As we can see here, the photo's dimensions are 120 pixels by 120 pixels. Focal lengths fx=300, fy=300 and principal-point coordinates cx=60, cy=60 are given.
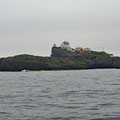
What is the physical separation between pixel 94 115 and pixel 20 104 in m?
11.5

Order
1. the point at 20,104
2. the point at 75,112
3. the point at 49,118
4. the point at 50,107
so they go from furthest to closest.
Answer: the point at 20,104, the point at 50,107, the point at 75,112, the point at 49,118

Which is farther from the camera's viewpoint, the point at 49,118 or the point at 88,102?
the point at 88,102

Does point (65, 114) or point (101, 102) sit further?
point (101, 102)

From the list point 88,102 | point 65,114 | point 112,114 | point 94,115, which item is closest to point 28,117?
point 65,114

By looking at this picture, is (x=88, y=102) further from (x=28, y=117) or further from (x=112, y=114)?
(x=28, y=117)

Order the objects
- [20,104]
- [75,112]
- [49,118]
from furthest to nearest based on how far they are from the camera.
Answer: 1. [20,104]
2. [75,112]
3. [49,118]

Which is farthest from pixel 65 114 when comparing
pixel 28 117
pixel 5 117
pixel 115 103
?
pixel 115 103

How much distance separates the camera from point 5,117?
98.1 ft

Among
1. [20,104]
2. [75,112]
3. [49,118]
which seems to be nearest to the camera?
[49,118]

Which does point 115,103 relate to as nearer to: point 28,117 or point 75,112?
point 75,112

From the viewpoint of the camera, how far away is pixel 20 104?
1481 inches

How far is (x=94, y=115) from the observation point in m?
29.8

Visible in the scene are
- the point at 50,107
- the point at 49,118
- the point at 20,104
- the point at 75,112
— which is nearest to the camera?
the point at 49,118

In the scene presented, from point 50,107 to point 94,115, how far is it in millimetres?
6959
